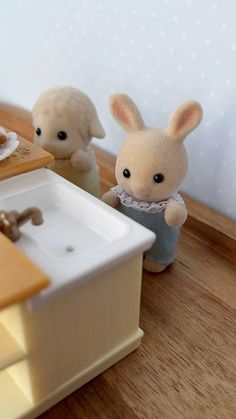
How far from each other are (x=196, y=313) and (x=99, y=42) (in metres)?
0.54

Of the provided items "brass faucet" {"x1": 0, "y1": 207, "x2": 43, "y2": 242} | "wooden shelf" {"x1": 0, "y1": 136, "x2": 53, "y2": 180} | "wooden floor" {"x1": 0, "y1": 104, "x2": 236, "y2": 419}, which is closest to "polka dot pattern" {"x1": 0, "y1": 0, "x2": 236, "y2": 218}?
"wooden floor" {"x1": 0, "y1": 104, "x2": 236, "y2": 419}

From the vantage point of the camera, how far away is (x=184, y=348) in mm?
574

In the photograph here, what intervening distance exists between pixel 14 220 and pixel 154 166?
0.21 m

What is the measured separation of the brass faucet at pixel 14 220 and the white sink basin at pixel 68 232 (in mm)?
12

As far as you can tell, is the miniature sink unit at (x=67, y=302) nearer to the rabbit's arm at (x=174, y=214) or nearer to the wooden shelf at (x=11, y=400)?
the wooden shelf at (x=11, y=400)

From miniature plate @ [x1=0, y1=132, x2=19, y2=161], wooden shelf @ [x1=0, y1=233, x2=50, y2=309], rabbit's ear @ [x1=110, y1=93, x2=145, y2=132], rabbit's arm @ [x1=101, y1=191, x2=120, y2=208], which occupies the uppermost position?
rabbit's ear @ [x1=110, y1=93, x2=145, y2=132]

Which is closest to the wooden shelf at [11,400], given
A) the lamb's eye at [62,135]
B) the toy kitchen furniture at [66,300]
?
the toy kitchen furniture at [66,300]

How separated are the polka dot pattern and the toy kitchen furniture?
269 mm

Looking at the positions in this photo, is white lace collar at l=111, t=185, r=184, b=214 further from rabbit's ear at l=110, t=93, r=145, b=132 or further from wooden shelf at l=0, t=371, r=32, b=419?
wooden shelf at l=0, t=371, r=32, b=419

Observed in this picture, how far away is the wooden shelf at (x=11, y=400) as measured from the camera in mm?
481

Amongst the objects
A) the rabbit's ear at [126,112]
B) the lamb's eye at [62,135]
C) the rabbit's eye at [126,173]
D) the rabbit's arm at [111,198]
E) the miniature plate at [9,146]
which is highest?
the rabbit's ear at [126,112]

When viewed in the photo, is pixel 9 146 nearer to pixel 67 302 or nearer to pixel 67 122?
pixel 67 122

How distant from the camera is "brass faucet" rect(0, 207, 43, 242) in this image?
469 millimetres

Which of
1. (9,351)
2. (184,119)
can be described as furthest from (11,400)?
(184,119)
